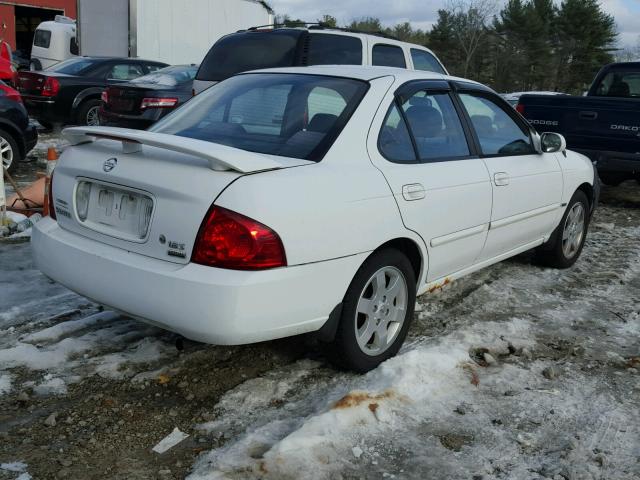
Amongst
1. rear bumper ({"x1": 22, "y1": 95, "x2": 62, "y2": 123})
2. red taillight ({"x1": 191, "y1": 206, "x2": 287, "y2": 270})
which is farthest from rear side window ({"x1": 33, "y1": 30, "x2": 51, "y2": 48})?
red taillight ({"x1": 191, "y1": 206, "x2": 287, "y2": 270})

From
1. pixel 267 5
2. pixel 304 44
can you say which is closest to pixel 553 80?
pixel 267 5

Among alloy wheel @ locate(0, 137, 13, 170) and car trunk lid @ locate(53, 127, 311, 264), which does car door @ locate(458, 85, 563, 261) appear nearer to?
car trunk lid @ locate(53, 127, 311, 264)

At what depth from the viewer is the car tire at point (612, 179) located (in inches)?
393

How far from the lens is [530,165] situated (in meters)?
4.69

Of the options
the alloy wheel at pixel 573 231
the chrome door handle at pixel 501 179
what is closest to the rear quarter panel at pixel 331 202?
→ the chrome door handle at pixel 501 179

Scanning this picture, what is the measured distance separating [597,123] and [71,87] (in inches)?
365

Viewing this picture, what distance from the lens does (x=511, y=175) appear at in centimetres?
439

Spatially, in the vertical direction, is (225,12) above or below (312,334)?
above

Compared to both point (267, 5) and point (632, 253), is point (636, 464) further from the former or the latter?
point (267, 5)

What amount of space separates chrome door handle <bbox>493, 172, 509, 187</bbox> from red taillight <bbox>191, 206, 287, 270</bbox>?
1944mm

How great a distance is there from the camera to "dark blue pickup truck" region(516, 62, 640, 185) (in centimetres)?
796

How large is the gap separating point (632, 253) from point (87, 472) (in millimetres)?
5507

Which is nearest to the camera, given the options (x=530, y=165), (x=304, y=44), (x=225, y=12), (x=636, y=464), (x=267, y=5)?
(x=636, y=464)

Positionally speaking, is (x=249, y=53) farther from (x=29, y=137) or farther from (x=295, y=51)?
(x=29, y=137)
